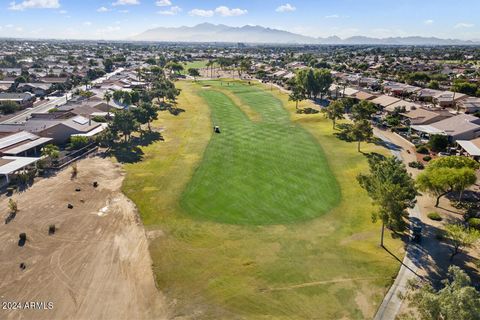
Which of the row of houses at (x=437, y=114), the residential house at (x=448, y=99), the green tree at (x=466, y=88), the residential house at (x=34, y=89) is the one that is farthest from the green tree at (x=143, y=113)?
the green tree at (x=466, y=88)

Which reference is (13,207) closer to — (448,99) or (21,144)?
(21,144)

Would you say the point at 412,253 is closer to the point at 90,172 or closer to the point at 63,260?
the point at 63,260

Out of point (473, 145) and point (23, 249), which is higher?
point (473, 145)

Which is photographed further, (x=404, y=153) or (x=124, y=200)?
(x=404, y=153)

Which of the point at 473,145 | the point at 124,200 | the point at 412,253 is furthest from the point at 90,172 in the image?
the point at 473,145

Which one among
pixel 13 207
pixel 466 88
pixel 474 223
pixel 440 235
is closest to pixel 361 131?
pixel 474 223

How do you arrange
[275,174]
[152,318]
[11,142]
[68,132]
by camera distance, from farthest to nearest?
[68,132] < [11,142] < [275,174] < [152,318]

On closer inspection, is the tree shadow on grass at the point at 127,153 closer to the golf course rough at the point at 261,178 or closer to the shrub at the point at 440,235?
the golf course rough at the point at 261,178
